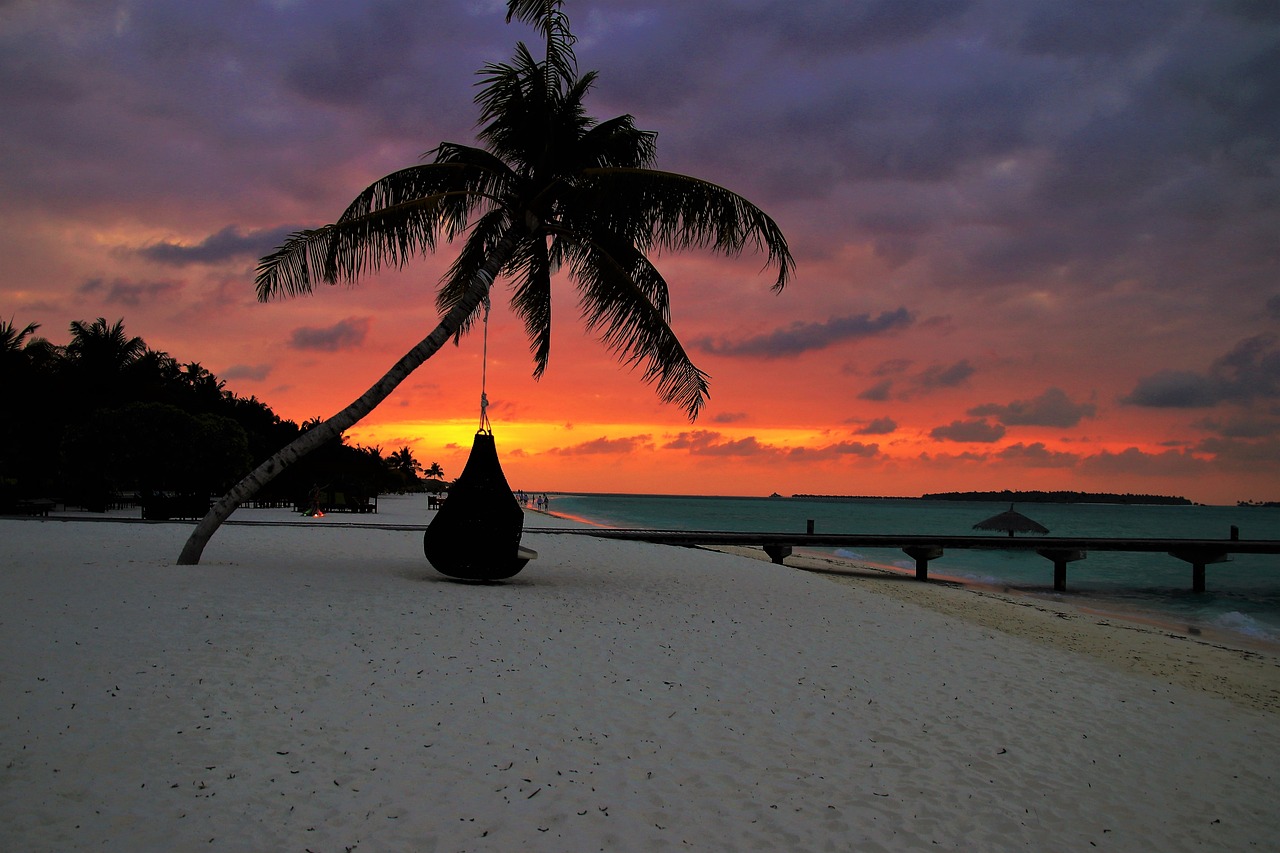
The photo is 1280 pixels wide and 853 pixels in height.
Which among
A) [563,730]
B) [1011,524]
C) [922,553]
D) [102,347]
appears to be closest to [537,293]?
[563,730]

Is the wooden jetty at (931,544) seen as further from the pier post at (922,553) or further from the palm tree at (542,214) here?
the palm tree at (542,214)

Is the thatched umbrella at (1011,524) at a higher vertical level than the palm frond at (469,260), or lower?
lower

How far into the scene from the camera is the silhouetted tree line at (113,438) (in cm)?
2895

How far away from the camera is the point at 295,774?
4.54m

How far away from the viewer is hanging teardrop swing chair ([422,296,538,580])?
35.7 feet

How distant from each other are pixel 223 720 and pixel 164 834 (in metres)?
1.33

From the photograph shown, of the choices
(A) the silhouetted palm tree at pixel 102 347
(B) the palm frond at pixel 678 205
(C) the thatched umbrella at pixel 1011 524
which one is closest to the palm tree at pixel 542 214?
(B) the palm frond at pixel 678 205

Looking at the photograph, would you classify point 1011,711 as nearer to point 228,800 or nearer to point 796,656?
point 796,656

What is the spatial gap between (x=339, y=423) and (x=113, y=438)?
2414 cm

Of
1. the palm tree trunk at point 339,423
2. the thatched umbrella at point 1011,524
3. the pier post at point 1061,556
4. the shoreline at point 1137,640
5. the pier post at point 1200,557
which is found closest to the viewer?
the shoreline at point 1137,640

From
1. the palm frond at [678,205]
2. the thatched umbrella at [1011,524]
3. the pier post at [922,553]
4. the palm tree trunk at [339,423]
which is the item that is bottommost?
the pier post at [922,553]

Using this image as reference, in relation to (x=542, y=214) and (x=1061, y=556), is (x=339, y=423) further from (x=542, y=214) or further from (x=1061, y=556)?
(x=1061, y=556)

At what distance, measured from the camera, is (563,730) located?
214 inches

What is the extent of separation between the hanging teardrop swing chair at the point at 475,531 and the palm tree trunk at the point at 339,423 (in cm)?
168
